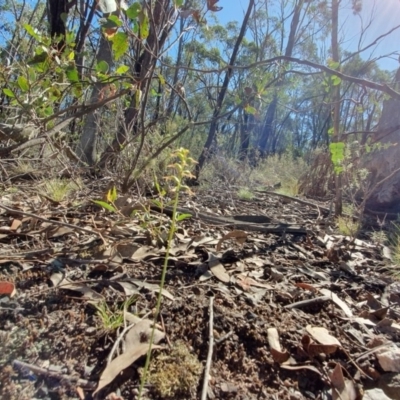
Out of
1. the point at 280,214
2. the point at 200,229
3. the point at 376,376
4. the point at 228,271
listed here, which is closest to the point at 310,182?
the point at 280,214

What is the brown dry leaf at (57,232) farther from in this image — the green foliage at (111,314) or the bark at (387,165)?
the bark at (387,165)

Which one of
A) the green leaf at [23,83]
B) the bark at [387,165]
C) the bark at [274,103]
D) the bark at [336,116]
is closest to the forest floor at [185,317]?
the green leaf at [23,83]

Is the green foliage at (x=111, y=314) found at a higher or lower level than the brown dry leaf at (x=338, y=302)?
lower

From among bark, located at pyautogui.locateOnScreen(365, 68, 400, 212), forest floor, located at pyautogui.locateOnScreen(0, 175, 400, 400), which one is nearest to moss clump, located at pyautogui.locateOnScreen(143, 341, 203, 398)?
forest floor, located at pyautogui.locateOnScreen(0, 175, 400, 400)

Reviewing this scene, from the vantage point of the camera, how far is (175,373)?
0.73m

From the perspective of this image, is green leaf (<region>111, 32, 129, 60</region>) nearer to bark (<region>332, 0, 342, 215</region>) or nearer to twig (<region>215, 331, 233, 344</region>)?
twig (<region>215, 331, 233, 344</region>)

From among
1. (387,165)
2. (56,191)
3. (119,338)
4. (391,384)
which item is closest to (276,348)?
(391,384)

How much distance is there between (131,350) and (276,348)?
38 cm

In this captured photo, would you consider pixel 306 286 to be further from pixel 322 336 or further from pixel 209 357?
pixel 209 357

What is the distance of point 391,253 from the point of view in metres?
1.93

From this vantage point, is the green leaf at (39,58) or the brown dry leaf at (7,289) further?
the green leaf at (39,58)

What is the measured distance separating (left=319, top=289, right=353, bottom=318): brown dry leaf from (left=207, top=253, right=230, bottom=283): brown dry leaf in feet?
1.21

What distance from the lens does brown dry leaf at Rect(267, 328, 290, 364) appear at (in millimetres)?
842

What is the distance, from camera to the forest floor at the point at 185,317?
732 millimetres
